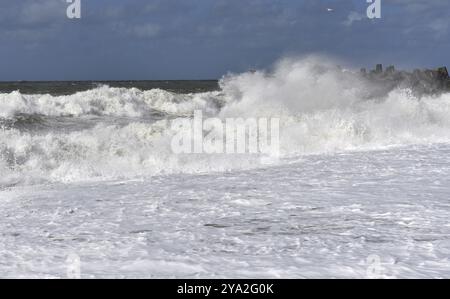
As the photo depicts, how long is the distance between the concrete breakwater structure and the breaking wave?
24.8 ft

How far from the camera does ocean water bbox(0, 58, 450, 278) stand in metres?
5.39

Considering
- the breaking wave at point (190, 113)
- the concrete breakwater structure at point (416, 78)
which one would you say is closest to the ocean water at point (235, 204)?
the breaking wave at point (190, 113)

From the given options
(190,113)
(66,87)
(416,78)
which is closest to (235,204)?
(190,113)

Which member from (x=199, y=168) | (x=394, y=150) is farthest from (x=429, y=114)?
(x=199, y=168)

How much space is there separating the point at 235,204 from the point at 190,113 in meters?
23.1

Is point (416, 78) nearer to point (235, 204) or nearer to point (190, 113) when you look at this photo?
point (190, 113)

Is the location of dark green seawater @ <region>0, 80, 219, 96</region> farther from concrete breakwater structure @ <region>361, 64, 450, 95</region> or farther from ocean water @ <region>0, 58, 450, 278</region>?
ocean water @ <region>0, 58, 450, 278</region>

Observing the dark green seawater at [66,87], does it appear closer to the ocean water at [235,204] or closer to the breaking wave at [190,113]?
the breaking wave at [190,113]

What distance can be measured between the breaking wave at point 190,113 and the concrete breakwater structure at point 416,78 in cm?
756

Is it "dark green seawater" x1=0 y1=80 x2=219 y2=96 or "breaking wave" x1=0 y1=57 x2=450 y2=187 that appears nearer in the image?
"breaking wave" x1=0 y1=57 x2=450 y2=187

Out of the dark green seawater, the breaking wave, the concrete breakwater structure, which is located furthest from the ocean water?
the dark green seawater
